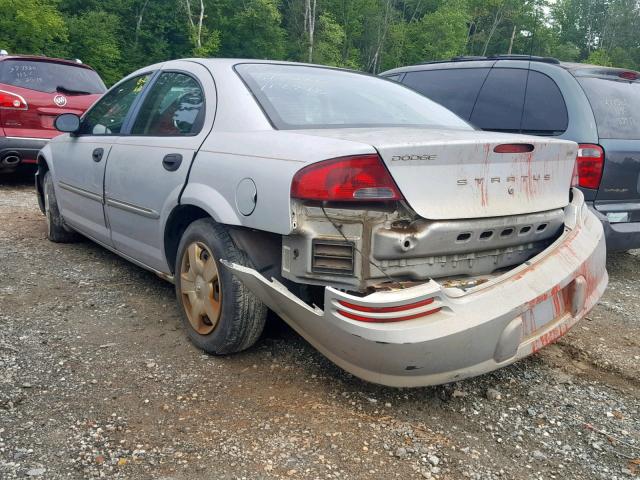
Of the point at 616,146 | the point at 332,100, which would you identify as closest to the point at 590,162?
the point at 616,146

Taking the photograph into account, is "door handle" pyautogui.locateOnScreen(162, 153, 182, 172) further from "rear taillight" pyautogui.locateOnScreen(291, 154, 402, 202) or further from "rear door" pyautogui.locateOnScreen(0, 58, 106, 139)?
"rear door" pyautogui.locateOnScreen(0, 58, 106, 139)

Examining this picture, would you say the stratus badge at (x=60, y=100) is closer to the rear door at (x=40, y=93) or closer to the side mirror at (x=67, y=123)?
the rear door at (x=40, y=93)

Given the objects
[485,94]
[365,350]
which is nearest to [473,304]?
[365,350]

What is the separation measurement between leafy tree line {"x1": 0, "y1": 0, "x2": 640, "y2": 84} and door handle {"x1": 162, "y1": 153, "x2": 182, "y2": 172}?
22331mm

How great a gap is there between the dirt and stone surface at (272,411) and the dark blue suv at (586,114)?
3.92 feet

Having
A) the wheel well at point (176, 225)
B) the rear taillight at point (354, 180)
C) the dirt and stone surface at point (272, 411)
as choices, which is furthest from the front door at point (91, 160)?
the rear taillight at point (354, 180)

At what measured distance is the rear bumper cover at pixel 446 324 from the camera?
2.09 meters

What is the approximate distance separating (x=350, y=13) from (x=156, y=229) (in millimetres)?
50322

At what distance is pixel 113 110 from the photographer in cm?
405

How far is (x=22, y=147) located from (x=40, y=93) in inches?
29.5

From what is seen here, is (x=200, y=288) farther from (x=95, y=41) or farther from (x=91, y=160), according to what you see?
(x=95, y=41)

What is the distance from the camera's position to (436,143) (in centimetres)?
222

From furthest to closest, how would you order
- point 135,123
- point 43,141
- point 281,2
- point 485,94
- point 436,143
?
point 281,2, point 43,141, point 485,94, point 135,123, point 436,143

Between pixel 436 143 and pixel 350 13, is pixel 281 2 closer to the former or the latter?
pixel 350 13
